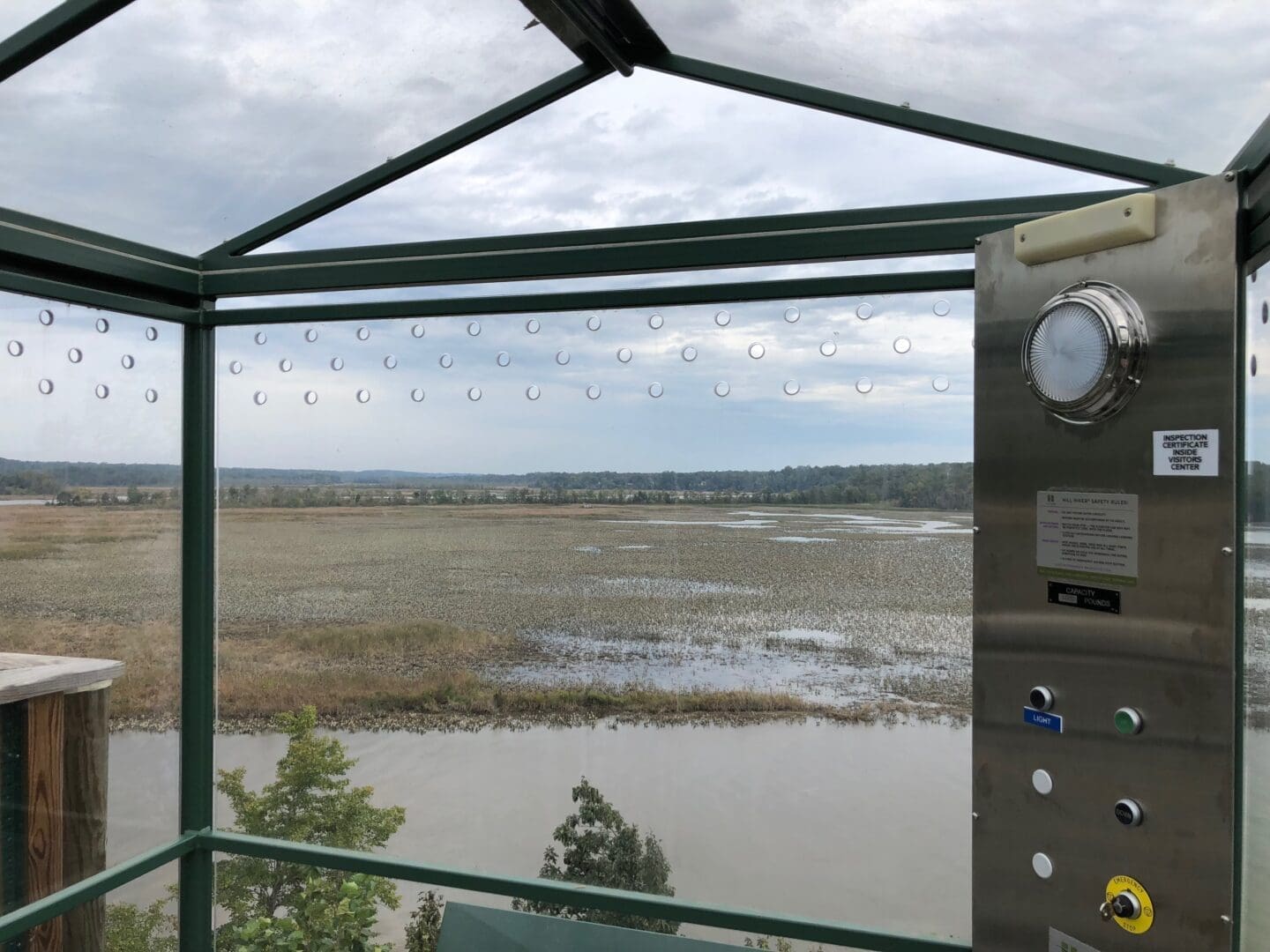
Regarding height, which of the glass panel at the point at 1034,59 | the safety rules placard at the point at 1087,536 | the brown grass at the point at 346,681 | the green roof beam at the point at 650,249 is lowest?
the brown grass at the point at 346,681

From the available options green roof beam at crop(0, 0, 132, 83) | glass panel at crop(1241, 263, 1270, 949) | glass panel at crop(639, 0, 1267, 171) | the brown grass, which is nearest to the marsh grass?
the brown grass

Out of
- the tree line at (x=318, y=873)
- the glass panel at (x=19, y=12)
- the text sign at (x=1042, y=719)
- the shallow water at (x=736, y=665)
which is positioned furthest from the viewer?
the tree line at (x=318, y=873)

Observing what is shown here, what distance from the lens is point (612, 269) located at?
88.1 inches

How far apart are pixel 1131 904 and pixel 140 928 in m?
2.55

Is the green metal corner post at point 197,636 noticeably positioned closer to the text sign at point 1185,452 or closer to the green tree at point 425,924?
the green tree at point 425,924

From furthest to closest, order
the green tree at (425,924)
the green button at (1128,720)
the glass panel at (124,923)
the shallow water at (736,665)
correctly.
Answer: the green tree at (425,924), the glass panel at (124,923), the shallow water at (736,665), the green button at (1128,720)

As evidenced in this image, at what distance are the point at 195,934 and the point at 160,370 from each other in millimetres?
1705

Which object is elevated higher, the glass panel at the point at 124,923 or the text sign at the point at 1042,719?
the text sign at the point at 1042,719

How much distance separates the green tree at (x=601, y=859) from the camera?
2.30 metres

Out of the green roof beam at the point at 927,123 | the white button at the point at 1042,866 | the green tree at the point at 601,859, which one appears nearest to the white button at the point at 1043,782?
the white button at the point at 1042,866

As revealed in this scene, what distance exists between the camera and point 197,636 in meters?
2.64

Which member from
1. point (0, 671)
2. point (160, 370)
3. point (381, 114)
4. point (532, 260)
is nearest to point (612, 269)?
point (532, 260)

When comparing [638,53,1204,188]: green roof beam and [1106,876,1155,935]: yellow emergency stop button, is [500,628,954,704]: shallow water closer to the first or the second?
[1106,876,1155,935]: yellow emergency stop button

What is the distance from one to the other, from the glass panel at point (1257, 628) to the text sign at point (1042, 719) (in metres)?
0.28
